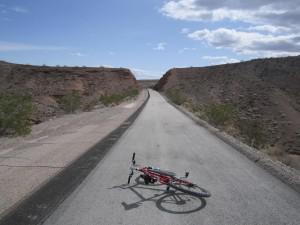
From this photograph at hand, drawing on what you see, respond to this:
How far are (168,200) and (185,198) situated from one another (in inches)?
14.2

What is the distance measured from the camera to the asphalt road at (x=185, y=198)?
5.76 meters

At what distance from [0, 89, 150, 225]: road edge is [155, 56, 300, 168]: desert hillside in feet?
25.3

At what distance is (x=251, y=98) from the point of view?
58844 millimetres

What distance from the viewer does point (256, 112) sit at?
49469 mm

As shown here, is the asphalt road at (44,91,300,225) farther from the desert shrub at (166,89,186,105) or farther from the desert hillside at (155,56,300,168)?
the desert shrub at (166,89,186,105)

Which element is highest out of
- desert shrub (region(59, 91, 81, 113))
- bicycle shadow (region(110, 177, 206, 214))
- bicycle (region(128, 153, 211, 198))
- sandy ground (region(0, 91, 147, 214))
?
bicycle (region(128, 153, 211, 198))

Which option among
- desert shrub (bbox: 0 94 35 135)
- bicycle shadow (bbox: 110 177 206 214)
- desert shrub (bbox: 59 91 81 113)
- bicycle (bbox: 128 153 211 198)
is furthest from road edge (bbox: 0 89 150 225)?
desert shrub (bbox: 59 91 81 113)

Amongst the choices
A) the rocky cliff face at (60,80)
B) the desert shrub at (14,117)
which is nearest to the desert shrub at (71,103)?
the desert shrub at (14,117)

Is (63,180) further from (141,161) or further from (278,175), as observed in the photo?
(278,175)

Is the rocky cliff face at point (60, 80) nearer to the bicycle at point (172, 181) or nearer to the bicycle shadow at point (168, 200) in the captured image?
the bicycle at point (172, 181)

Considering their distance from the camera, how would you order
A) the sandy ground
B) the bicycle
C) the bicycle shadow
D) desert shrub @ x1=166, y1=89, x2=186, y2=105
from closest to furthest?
the bicycle shadow, the bicycle, the sandy ground, desert shrub @ x1=166, y1=89, x2=186, y2=105

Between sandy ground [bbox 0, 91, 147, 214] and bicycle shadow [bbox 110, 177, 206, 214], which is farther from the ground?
bicycle shadow [bbox 110, 177, 206, 214]

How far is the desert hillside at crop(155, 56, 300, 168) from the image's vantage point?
24.6 meters

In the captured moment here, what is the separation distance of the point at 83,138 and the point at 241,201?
9.37 meters
